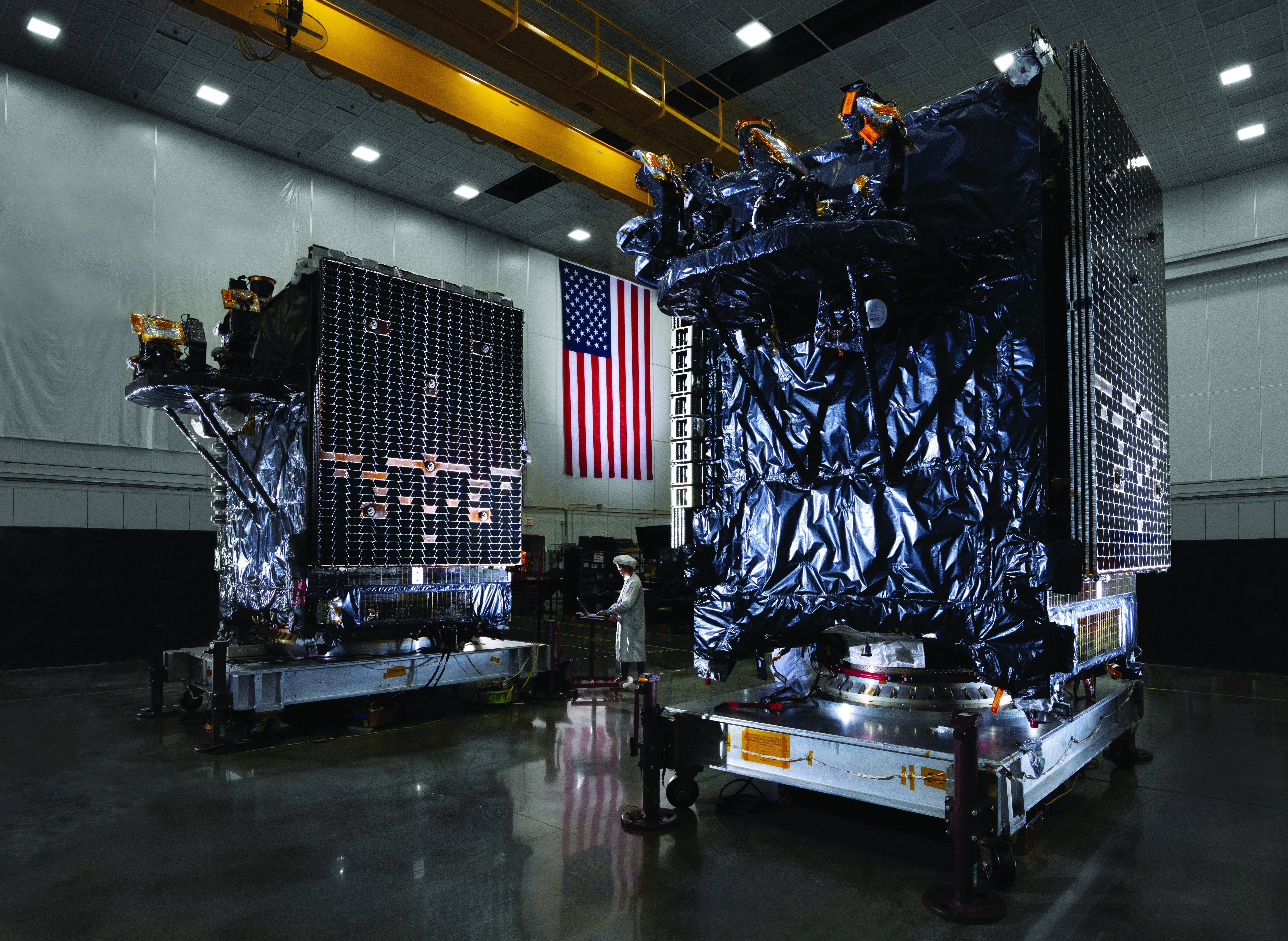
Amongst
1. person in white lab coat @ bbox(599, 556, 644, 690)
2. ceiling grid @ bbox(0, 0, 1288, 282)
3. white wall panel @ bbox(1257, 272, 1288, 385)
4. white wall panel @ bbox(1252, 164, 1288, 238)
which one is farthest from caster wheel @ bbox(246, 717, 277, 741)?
white wall panel @ bbox(1252, 164, 1288, 238)

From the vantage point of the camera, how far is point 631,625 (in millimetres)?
10109

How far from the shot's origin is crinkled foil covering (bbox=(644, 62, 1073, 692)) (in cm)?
422

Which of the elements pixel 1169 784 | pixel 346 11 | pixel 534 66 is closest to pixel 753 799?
pixel 1169 784

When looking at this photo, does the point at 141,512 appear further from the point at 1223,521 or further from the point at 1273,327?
the point at 1273,327

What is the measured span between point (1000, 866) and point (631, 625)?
6.46 m

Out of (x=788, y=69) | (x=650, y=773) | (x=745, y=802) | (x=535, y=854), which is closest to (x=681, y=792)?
(x=650, y=773)

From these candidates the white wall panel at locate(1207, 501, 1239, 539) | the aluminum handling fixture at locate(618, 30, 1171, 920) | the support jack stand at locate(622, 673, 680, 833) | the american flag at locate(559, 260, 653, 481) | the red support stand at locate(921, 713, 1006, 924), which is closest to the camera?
the red support stand at locate(921, 713, 1006, 924)

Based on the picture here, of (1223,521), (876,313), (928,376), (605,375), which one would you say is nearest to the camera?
(876,313)

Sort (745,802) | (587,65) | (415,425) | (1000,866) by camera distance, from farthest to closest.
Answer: (587,65)
(415,425)
(745,802)
(1000,866)

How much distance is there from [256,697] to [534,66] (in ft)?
26.8

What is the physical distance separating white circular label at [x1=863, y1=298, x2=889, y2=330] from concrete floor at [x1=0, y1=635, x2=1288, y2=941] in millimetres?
2828

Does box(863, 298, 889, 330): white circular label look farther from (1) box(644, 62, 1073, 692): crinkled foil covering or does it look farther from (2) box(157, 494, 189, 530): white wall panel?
(2) box(157, 494, 189, 530): white wall panel

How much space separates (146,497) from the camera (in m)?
13.6

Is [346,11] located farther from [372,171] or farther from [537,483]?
[537,483]
